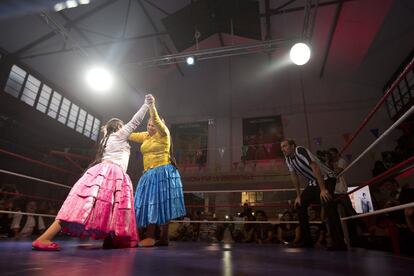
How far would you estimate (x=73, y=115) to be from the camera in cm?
895

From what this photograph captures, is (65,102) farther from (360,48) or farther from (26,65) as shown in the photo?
(360,48)

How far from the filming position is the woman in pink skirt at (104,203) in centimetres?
155

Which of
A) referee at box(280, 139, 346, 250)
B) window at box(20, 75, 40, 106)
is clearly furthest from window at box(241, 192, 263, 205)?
window at box(20, 75, 40, 106)

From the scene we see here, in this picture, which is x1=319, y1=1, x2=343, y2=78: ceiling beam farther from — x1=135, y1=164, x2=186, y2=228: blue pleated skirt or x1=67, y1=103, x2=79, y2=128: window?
x1=67, y1=103, x2=79, y2=128: window

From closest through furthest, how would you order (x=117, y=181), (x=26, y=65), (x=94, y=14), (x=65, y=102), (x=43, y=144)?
(x=117, y=181) → (x=94, y=14) → (x=26, y=65) → (x=43, y=144) → (x=65, y=102)

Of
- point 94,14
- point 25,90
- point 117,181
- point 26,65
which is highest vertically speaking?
point 94,14

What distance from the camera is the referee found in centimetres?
218

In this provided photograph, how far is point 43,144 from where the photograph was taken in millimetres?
8094

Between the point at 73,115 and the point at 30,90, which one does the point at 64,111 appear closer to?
the point at 73,115

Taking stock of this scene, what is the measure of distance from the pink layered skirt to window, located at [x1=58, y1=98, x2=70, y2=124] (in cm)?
787

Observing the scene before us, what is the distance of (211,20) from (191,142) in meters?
4.04

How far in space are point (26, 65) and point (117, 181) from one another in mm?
7383

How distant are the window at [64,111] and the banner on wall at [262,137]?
240 inches

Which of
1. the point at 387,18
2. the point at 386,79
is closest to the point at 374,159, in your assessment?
the point at 386,79
